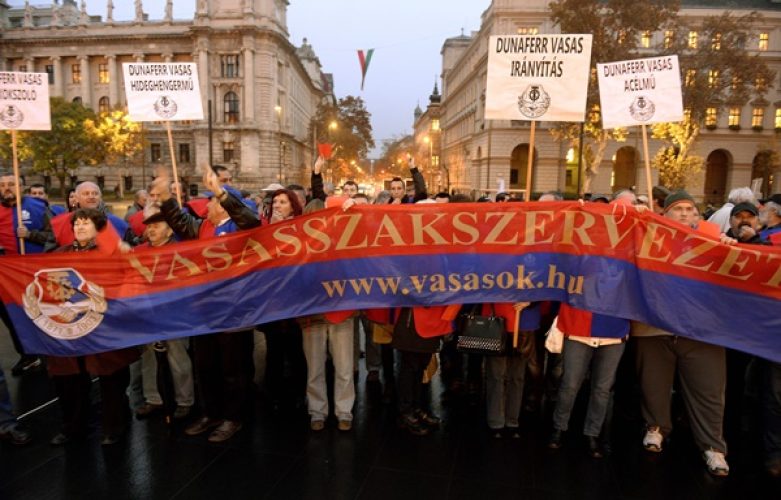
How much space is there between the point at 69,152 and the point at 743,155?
62.6 m

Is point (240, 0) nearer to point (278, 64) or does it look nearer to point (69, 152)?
point (278, 64)

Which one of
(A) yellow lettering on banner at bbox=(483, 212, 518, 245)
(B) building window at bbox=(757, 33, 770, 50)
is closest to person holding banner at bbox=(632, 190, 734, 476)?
(A) yellow lettering on banner at bbox=(483, 212, 518, 245)

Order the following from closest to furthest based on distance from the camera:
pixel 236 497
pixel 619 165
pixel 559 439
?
pixel 236 497 → pixel 559 439 → pixel 619 165

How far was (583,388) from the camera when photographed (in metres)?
A: 6.00

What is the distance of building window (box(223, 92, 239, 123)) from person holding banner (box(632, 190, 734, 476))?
5841cm

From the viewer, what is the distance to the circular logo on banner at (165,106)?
248 inches

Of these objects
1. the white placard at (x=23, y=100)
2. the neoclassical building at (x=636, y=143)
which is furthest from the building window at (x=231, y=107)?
the white placard at (x=23, y=100)

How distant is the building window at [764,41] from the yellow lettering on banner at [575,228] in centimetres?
5579

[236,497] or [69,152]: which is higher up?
[69,152]

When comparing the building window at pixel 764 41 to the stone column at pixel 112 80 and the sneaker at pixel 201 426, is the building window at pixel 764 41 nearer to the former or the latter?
the sneaker at pixel 201 426

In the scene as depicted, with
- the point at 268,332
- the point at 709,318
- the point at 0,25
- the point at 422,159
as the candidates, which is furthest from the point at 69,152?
the point at 422,159

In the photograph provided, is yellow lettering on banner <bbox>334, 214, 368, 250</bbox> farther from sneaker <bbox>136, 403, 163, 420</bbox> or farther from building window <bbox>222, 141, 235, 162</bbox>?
building window <bbox>222, 141, 235, 162</bbox>

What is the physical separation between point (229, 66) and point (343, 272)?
59.1 m

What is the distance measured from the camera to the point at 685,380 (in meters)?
4.38
